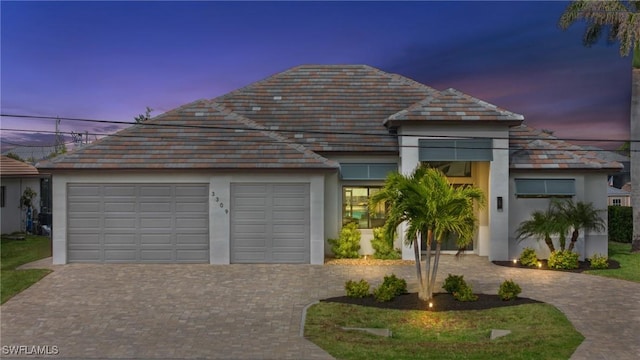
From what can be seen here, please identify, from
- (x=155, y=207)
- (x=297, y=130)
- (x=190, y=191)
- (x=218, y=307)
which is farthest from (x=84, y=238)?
(x=297, y=130)

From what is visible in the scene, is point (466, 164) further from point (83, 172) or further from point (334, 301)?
point (83, 172)

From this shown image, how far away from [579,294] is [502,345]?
4.79 metres

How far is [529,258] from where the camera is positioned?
47.8 ft

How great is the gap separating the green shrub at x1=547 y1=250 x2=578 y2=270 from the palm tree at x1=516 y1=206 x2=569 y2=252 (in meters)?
0.58

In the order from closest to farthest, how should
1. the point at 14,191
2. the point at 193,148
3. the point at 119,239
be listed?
the point at 119,239, the point at 193,148, the point at 14,191

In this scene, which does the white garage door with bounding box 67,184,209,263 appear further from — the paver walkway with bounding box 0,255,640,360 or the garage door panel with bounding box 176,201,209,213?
the paver walkway with bounding box 0,255,640,360

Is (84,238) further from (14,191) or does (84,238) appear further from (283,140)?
(14,191)

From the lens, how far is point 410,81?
66.5 feet

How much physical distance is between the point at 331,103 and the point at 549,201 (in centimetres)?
932

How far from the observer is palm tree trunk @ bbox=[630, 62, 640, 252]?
18531 mm

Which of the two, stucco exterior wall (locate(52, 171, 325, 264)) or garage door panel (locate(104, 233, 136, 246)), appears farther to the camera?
garage door panel (locate(104, 233, 136, 246))

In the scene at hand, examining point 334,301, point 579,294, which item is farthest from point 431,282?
point 579,294

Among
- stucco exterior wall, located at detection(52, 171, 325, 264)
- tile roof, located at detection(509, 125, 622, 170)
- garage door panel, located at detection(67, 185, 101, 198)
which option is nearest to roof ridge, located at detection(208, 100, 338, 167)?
stucco exterior wall, located at detection(52, 171, 325, 264)

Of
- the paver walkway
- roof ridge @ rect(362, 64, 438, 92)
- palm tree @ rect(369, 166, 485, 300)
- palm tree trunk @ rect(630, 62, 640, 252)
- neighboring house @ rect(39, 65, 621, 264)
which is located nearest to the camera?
the paver walkway
